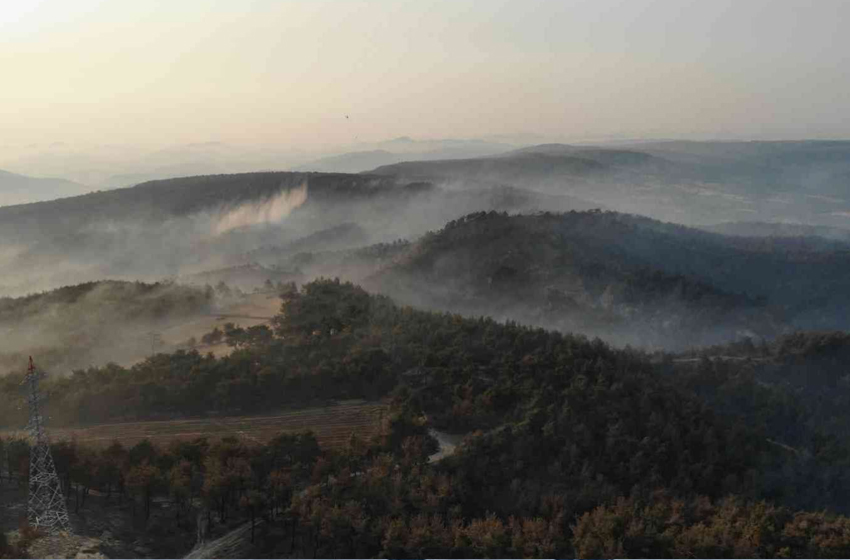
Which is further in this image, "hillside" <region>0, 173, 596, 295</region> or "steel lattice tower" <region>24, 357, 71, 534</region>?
"hillside" <region>0, 173, 596, 295</region>

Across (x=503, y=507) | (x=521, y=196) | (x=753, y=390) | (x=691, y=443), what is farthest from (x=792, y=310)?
(x=521, y=196)

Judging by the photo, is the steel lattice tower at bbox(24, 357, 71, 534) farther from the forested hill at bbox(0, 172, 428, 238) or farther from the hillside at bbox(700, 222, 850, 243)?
the hillside at bbox(700, 222, 850, 243)

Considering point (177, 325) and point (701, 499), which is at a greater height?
point (177, 325)

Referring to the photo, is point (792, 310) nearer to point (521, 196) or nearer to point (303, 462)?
point (303, 462)

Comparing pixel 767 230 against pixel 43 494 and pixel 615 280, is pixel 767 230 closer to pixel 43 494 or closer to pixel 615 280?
pixel 615 280

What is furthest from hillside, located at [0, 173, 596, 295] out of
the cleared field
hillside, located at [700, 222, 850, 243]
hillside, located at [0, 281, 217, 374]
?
the cleared field
